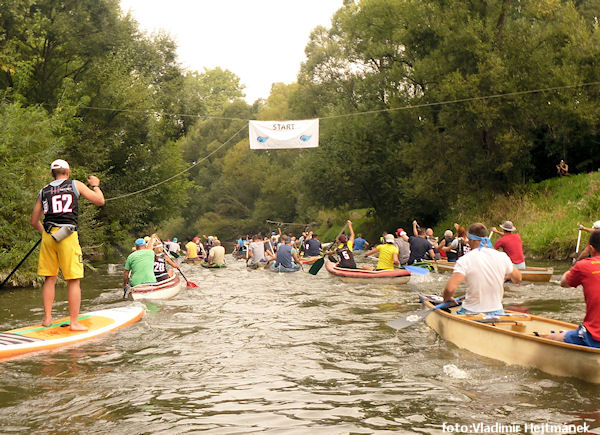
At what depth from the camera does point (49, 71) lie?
30.8 metres

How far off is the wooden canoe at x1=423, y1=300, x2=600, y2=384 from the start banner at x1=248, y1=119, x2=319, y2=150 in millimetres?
15906

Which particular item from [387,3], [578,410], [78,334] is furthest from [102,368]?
[387,3]

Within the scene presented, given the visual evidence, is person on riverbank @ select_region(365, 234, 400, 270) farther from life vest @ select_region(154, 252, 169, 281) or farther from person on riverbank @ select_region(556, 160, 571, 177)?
person on riverbank @ select_region(556, 160, 571, 177)

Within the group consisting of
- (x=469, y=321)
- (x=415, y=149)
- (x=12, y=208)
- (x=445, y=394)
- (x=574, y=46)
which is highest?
(x=574, y=46)

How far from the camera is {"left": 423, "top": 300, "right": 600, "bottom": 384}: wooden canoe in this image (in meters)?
6.53

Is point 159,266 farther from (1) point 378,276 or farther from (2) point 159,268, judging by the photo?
(1) point 378,276

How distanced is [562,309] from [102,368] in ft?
26.7

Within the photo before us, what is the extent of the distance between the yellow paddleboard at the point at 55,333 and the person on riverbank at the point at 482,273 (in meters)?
4.99

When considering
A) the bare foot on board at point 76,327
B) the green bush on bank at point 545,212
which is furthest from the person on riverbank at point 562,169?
the bare foot on board at point 76,327

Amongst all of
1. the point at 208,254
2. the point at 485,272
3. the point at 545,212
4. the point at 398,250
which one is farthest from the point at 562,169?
the point at 485,272

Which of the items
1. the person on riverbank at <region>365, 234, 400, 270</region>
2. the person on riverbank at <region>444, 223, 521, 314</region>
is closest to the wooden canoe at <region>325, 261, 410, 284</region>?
the person on riverbank at <region>365, 234, 400, 270</region>

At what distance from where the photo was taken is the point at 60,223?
8336 mm

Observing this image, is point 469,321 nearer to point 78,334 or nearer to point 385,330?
point 385,330

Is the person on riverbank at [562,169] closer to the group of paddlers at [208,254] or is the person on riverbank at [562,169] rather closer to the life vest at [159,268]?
the group of paddlers at [208,254]
